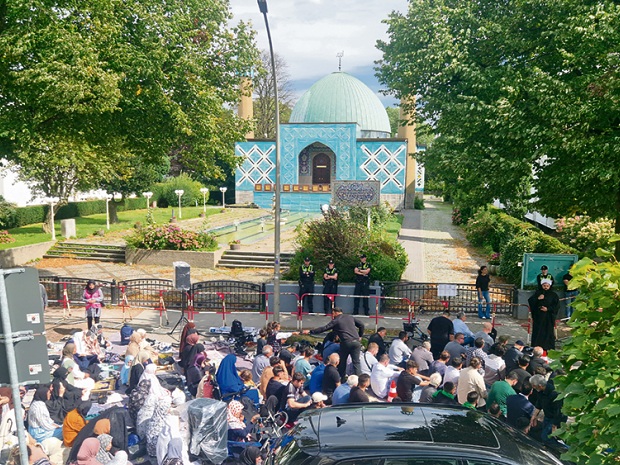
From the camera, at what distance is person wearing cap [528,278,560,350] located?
12922 mm

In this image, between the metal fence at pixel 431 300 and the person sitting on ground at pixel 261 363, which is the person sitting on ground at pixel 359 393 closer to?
the person sitting on ground at pixel 261 363

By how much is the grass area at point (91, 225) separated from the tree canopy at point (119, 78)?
Result: 407 inches

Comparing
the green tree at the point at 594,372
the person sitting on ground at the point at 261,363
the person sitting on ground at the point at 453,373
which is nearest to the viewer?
the green tree at the point at 594,372

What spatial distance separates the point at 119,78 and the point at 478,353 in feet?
37.9

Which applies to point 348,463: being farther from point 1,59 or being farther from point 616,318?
point 1,59

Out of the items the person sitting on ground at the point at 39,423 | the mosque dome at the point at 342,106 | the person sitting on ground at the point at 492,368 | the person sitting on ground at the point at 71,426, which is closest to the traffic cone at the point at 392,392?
the person sitting on ground at the point at 492,368

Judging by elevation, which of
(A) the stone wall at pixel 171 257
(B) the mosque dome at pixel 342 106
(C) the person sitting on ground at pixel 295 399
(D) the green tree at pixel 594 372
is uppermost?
(B) the mosque dome at pixel 342 106

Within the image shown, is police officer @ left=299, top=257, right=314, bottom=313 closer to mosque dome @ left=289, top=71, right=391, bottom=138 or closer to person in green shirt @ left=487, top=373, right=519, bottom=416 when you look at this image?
person in green shirt @ left=487, top=373, right=519, bottom=416

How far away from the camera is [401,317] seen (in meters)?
16.7

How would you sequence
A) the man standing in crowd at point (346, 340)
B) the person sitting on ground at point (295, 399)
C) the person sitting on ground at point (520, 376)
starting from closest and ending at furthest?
the person sitting on ground at point (295, 399)
the person sitting on ground at point (520, 376)
the man standing in crowd at point (346, 340)

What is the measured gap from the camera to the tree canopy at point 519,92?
12.0m

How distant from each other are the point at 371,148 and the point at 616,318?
48826 millimetres

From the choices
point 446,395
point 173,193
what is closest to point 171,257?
point 446,395

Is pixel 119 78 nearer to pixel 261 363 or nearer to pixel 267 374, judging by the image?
pixel 261 363
